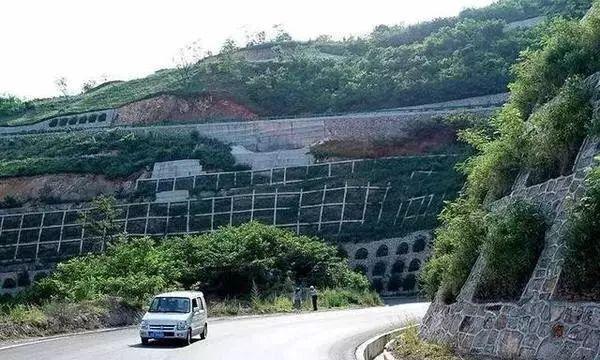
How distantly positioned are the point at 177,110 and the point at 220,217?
3340 centimetres

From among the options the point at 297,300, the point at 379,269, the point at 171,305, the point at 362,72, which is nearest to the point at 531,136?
the point at 171,305

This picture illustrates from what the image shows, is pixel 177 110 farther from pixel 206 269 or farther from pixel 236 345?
pixel 236 345

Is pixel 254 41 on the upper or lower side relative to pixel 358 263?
upper

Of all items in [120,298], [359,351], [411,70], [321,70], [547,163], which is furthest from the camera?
[321,70]

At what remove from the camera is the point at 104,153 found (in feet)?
228

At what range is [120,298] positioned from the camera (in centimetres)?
2697

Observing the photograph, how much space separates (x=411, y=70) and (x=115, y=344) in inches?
2828

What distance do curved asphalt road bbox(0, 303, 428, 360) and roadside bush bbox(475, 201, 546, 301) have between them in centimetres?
482

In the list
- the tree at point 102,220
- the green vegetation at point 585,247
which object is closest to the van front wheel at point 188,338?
the green vegetation at point 585,247

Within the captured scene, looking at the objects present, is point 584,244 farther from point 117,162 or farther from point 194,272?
point 117,162

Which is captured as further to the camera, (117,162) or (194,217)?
(117,162)

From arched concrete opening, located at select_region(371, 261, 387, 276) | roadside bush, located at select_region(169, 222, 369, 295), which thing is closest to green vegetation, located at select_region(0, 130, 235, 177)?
arched concrete opening, located at select_region(371, 261, 387, 276)

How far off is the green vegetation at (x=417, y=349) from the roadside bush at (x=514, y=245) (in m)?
1.24

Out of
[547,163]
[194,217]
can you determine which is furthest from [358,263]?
[547,163]
